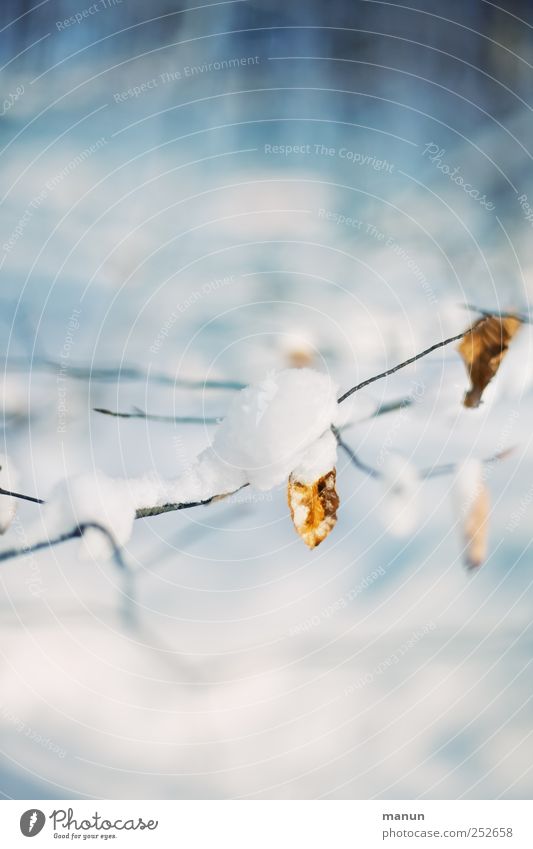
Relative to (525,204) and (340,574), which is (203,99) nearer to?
(525,204)

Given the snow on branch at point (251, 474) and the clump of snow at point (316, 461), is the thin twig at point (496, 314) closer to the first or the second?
the snow on branch at point (251, 474)

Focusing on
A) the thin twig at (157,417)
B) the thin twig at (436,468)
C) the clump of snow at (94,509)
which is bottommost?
the clump of snow at (94,509)

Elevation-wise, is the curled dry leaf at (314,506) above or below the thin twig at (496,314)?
below

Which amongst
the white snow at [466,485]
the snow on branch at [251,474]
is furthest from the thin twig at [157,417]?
the white snow at [466,485]

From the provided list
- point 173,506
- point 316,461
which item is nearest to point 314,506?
point 316,461

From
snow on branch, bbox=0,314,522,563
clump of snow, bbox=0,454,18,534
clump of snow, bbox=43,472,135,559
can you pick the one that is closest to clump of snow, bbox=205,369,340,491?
snow on branch, bbox=0,314,522,563
